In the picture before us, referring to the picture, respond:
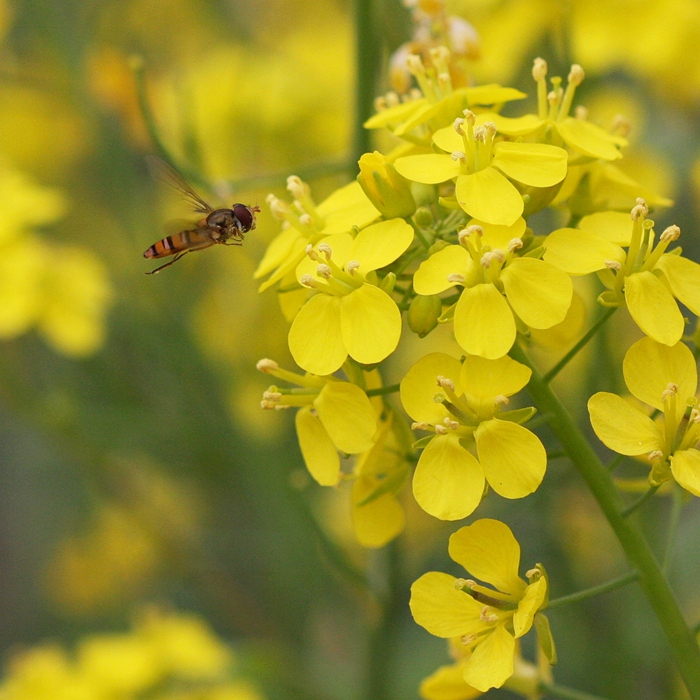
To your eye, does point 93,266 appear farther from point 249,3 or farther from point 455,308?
→ point 249,3

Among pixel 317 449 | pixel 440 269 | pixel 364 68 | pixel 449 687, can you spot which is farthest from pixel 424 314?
pixel 364 68

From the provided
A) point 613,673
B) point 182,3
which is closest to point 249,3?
point 182,3

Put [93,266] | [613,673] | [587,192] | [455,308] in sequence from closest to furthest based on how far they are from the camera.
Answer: [455,308] → [587,192] → [613,673] → [93,266]

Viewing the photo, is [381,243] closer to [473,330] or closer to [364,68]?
[473,330]

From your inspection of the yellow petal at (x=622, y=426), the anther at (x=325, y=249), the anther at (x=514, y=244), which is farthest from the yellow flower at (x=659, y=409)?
the anther at (x=325, y=249)

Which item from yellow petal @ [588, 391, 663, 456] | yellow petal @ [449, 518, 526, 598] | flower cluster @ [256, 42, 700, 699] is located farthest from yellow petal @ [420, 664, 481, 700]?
yellow petal @ [588, 391, 663, 456]

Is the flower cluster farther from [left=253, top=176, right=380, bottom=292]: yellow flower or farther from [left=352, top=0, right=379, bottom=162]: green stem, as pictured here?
[left=352, top=0, right=379, bottom=162]: green stem
